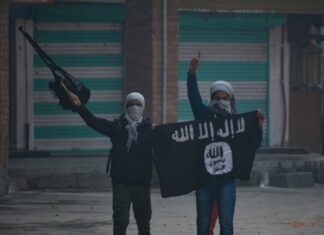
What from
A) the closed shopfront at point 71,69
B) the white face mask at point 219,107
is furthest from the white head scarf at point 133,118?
the closed shopfront at point 71,69

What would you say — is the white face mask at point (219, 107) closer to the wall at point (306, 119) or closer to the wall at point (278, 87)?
the wall at point (278, 87)

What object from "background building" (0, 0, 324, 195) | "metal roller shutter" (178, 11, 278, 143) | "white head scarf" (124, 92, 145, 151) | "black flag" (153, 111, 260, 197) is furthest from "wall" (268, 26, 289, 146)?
"white head scarf" (124, 92, 145, 151)

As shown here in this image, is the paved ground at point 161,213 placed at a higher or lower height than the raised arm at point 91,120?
lower

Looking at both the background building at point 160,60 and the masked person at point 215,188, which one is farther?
the background building at point 160,60

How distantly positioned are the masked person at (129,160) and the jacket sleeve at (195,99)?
469 millimetres

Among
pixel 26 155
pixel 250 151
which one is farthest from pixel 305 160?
pixel 250 151

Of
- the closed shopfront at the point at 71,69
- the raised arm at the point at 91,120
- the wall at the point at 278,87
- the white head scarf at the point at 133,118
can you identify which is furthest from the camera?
the wall at the point at 278,87

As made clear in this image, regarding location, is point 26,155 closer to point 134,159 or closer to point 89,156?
point 89,156

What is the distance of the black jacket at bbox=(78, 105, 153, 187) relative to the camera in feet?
23.6

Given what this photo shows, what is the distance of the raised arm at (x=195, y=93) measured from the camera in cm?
718

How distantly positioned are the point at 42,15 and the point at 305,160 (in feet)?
20.5

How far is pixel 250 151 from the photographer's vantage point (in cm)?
743

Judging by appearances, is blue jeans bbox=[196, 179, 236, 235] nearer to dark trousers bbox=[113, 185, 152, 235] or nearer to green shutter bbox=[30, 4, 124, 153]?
dark trousers bbox=[113, 185, 152, 235]

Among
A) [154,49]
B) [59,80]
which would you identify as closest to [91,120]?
[59,80]
